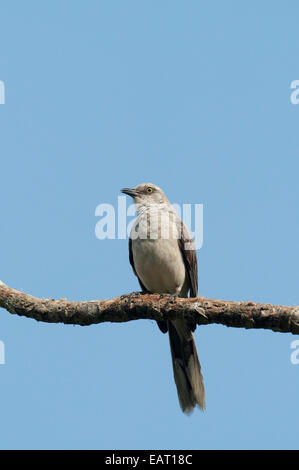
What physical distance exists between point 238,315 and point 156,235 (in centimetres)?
315

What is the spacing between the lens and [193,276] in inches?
406

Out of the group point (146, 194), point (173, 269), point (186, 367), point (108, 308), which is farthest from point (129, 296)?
point (146, 194)

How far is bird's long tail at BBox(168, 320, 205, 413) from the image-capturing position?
941 cm

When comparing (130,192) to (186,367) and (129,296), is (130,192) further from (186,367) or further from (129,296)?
(129,296)

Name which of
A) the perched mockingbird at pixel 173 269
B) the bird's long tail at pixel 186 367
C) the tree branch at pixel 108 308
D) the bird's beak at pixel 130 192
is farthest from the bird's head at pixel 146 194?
the tree branch at pixel 108 308

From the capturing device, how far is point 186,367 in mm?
9719

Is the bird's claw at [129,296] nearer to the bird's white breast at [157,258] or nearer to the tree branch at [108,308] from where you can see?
the tree branch at [108,308]

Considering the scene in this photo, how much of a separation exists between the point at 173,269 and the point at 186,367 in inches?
59.7

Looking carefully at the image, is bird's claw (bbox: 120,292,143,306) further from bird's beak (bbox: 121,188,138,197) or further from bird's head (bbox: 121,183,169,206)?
bird's beak (bbox: 121,188,138,197)

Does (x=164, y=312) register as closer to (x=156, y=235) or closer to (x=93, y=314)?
(x=93, y=314)

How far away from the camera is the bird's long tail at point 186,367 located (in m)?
9.41

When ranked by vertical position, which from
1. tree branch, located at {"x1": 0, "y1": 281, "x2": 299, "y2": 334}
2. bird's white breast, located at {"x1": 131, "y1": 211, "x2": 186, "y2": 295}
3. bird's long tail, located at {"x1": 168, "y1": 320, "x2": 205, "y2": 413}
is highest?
bird's white breast, located at {"x1": 131, "y1": 211, "x2": 186, "y2": 295}

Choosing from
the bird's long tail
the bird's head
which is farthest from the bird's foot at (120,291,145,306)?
the bird's head

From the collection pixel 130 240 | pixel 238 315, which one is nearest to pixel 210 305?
pixel 238 315
